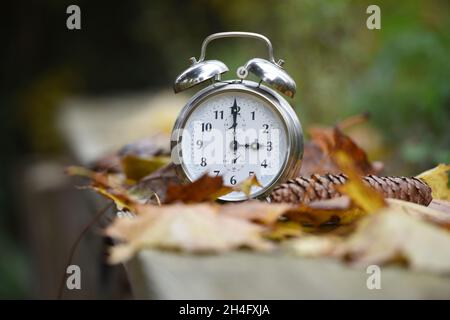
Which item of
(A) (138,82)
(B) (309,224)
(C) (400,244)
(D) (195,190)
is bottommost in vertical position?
(C) (400,244)

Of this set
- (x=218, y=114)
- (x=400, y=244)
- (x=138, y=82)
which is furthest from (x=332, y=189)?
(x=138, y=82)

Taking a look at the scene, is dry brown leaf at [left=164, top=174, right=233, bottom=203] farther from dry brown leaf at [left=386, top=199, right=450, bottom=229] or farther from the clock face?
dry brown leaf at [left=386, top=199, right=450, bottom=229]

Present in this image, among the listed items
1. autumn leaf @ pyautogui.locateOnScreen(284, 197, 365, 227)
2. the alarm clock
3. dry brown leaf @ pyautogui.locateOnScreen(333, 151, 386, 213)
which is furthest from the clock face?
dry brown leaf @ pyautogui.locateOnScreen(333, 151, 386, 213)

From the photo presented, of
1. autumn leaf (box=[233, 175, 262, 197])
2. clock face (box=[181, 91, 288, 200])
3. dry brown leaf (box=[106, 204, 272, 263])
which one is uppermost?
clock face (box=[181, 91, 288, 200])

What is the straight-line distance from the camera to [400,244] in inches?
50.7

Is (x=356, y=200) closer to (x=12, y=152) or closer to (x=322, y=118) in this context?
(x=322, y=118)

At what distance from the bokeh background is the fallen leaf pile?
74cm

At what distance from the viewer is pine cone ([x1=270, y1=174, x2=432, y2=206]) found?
1757mm

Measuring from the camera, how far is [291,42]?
5.81 m

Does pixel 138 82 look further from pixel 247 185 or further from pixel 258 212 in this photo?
pixel 258 212

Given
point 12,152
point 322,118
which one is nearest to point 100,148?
point 322,118

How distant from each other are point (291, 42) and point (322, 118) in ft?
2.57

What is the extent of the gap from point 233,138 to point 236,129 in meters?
0.02

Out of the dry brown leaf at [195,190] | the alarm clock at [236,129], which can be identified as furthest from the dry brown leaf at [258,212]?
the alarm clock at [236,129]
